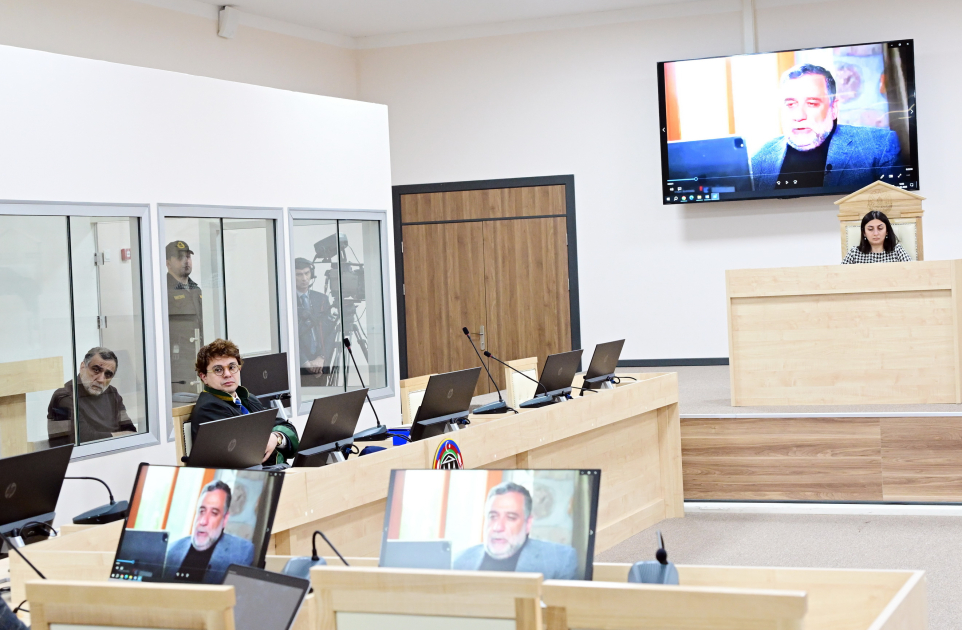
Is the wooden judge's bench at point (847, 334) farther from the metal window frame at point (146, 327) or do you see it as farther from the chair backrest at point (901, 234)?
the metal window frame at point (146, 327)

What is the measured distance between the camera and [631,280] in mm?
8430

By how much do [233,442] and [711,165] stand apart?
5876 millimetres

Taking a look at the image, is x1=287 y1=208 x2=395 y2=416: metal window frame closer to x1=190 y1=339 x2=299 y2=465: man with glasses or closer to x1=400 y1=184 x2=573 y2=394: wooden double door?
x1=400 y1=184 x2=573 y2=394: wooden double door

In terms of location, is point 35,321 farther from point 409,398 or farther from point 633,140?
point 633,140

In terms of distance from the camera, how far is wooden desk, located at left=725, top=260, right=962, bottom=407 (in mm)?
5195

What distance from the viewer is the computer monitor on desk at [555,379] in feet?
15.7

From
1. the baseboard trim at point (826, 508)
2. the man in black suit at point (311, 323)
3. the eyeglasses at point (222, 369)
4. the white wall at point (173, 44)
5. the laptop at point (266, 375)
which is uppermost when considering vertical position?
the white wall at point (173, 44)

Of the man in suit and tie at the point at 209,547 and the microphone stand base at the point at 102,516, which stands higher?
the man in suit and tie at the point at 209,547

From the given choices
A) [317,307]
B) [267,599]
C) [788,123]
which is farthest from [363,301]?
[267,599]

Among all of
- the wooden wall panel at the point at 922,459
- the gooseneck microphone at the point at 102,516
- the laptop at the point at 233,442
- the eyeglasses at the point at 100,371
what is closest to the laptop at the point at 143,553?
the laptop at the point at 233,442

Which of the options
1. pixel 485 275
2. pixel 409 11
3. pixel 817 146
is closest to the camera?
pixel 817 146

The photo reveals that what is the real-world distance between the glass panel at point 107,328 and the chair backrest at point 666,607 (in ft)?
12.9

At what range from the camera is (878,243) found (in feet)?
18.1

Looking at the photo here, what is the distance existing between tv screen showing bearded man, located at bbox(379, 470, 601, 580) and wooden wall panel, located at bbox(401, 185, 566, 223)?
665 cm
